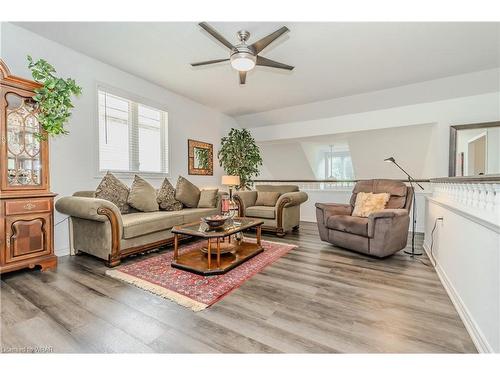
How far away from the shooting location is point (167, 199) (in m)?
3.74

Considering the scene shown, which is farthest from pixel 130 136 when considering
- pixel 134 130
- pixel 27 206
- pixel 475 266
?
pixel 475 266

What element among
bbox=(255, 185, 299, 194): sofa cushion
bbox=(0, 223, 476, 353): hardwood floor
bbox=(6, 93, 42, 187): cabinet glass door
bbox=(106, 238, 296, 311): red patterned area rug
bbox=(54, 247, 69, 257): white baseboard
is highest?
bbox=(6, 93, 42, 187): cabinet glass door

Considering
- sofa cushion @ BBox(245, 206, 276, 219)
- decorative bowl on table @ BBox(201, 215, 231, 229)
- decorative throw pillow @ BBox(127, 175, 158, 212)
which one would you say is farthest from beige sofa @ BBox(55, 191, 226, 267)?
sofa cushion @ BBox(245, 206, 276, 219)

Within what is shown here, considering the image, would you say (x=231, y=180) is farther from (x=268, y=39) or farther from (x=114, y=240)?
(x=268, y=39)

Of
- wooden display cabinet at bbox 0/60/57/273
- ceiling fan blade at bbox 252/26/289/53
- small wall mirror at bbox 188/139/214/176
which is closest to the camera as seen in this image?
ceiling fan blade at bbox 252/26/289/53

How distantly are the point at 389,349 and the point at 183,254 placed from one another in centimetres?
225

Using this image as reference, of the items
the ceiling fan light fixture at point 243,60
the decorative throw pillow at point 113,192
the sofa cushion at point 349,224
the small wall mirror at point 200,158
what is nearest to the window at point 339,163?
the small wall mirror at point 200,158

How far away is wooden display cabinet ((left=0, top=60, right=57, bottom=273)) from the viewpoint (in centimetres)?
222

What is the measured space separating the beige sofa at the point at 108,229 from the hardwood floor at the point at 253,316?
30 centimetres

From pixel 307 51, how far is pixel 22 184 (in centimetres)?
345

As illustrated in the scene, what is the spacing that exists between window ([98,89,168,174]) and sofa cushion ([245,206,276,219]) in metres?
1.72

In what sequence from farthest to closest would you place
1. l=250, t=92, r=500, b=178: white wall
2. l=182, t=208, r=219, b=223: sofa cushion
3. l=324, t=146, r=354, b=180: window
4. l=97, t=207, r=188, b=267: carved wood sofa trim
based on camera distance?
l=324, t=146, r=354, b=180: window, l=250, t=92, r=500, b=178: white wall, l=182, t=208, r=219, b=223: sofa cushion, l=97, t=207, r=188, b=267: carved wood sofa trim

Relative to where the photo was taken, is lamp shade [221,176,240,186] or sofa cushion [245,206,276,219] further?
lamp shade [221,176,240,186]

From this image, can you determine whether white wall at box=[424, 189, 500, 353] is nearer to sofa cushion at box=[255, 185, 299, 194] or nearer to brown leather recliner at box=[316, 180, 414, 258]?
brown leather recliner at box=[316, 180, 414, 258]
